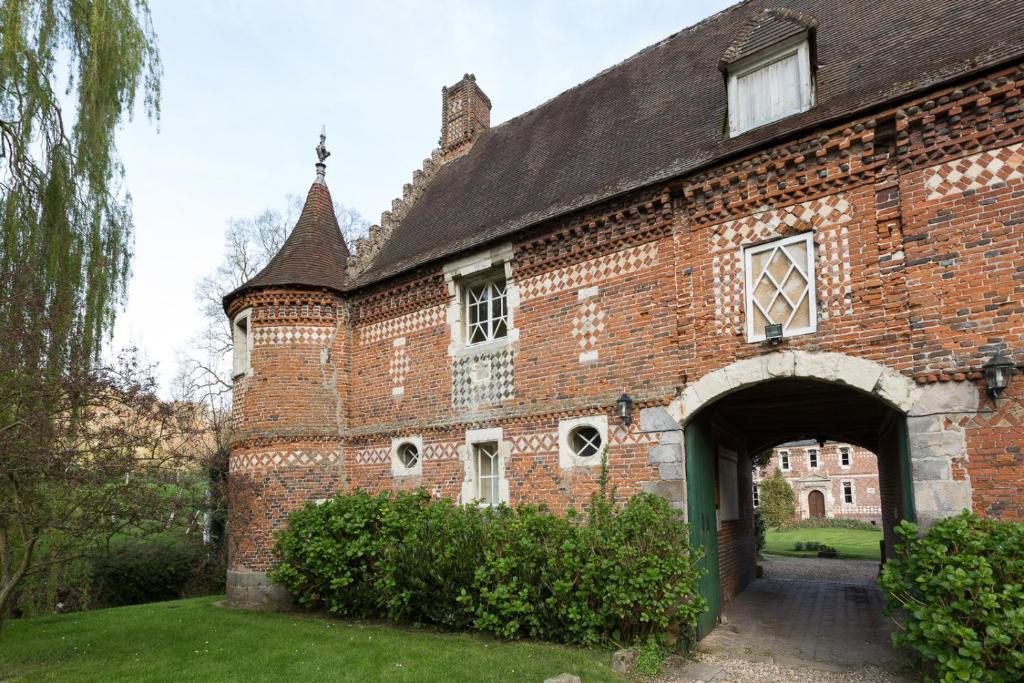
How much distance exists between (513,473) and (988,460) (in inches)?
224

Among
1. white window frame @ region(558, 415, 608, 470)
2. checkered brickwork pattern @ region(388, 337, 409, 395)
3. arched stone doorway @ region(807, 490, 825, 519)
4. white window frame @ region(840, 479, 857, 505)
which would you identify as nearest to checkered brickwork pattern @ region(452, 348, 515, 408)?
white window frame @ region(558, 415, 608, 470)

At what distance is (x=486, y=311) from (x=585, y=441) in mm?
2977

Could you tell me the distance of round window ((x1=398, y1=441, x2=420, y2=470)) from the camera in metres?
11.5

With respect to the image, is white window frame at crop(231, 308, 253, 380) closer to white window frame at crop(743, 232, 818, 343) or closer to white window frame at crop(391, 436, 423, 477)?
white window frame at crop(391, 436, 423, 477)

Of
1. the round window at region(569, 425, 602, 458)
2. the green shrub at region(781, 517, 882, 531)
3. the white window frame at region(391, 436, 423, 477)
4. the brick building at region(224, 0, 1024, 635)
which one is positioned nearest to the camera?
the brick building at region(224, 0, 1024, 635)

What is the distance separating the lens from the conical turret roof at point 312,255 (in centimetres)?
1265

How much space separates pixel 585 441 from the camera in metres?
9.32

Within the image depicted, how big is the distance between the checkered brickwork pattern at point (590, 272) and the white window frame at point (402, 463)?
307 centimetres

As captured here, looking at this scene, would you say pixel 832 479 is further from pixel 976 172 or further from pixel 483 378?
pixel 976 172

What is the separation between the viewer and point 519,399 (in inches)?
395

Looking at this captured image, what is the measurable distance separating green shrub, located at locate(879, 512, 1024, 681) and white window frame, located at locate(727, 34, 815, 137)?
509 centimetres

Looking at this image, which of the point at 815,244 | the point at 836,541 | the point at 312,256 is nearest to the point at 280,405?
the point at 312,256

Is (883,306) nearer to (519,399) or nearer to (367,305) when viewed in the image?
(519,399)

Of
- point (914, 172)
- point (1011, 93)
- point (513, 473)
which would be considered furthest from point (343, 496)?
point (1011, 93)
